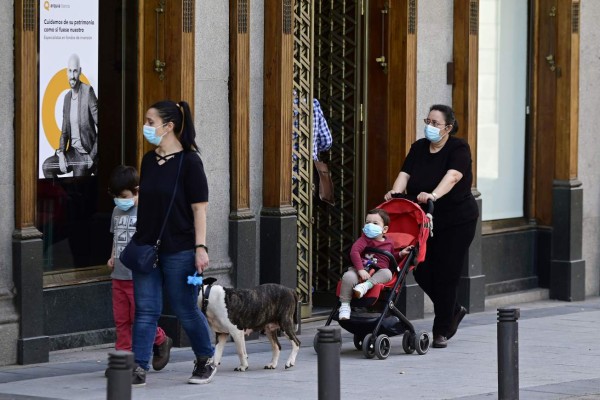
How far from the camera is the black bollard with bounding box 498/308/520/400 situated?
28.9ft

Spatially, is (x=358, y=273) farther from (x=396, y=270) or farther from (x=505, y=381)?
(x=505, y=381)

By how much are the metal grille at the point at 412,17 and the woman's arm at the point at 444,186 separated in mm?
2593

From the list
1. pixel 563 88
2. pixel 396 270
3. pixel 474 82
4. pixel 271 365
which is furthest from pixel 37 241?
pixel 563 88

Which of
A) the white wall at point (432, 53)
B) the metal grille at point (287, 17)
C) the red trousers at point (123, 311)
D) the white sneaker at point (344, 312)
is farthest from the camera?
the white wall at point (432, 53)

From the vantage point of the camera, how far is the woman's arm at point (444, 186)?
36.8ft

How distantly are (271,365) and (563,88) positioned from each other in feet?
20.6

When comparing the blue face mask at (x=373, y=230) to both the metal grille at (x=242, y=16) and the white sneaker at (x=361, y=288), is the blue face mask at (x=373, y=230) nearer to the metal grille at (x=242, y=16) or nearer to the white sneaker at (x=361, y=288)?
the white sneaker at (x=361, y=288)

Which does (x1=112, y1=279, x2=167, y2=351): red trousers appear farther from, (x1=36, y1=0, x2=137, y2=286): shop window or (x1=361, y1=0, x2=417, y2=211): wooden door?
(x1=361, y1=0, x2=417, y2=211): wooden door

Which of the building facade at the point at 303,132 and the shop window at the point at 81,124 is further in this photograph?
the shop window at the point at 81,124

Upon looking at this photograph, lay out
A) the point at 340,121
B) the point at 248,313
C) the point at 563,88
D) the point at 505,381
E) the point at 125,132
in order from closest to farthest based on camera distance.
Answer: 1. the point at 505,381
2. the point at 248,313
3. the point at 125,132
4. the point at 340,121
5. the point at 563,88

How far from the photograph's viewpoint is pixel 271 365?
1045cm

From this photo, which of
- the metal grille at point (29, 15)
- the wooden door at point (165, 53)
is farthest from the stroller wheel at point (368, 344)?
the metal grille at point (29, 15)

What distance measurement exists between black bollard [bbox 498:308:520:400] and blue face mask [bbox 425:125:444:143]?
280cm

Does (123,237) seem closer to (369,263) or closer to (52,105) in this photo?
(52,105)
